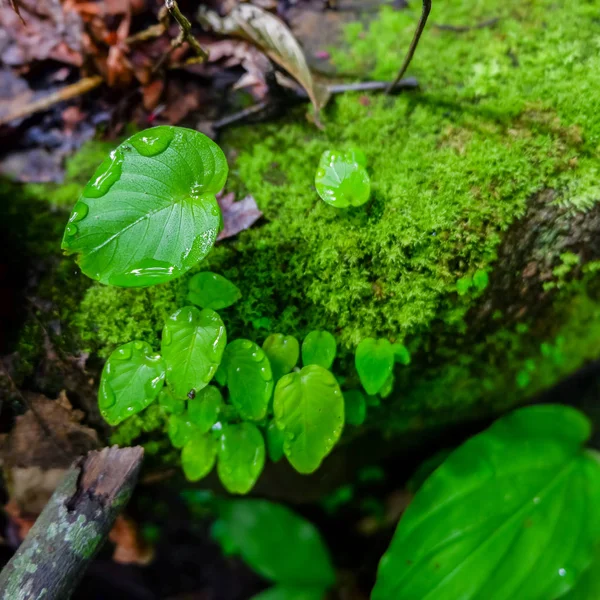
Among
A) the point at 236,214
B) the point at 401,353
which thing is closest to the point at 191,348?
the point at 236,214

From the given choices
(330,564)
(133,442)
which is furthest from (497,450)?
(133,442)

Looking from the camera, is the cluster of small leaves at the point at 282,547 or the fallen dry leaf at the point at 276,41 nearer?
the fallen dry leaf at the point at 276,41

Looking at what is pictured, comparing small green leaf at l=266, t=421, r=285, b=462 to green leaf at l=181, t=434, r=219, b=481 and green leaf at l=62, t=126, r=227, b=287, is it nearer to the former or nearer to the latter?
green leaf at l=181, t=434, r=219, b=481

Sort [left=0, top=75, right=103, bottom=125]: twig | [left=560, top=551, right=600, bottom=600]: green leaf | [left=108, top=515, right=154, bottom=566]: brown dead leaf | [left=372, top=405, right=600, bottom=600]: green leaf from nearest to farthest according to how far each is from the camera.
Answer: [left=372, top=405, right=600, bottom=600]: green leaf → [left=560, top=551, right=600, bottom=600]: green leaf → [left=0, top=75, right=103, bottom=125]: twig → [left=108, top=515, right=154, bottom=566]: brown dead leaf

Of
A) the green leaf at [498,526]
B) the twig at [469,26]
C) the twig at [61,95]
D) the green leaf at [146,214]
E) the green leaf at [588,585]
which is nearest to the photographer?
the green leaf at [146,214]

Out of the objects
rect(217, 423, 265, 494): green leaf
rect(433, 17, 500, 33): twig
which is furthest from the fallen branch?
rect(433, 17, 500, 33): twig

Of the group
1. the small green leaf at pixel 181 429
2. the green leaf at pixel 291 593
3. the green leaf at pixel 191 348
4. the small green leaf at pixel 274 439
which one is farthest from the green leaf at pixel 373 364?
the green leaf at pixel 291 593

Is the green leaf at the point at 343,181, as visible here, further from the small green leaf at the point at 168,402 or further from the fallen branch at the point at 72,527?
the fallen branch at the point at 72,527

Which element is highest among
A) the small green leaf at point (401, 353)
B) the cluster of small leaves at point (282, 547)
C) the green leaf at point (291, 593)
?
the small green leaf at point (401, 353)
